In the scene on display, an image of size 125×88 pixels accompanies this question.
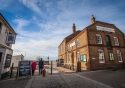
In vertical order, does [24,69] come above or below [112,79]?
above

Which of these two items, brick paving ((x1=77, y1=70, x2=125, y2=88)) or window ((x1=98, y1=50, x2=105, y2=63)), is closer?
brick paving ((x1=77, y1=70, x2=125, y2=88))

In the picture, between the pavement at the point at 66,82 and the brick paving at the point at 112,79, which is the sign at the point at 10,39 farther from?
the brick paving at the point at 112,79

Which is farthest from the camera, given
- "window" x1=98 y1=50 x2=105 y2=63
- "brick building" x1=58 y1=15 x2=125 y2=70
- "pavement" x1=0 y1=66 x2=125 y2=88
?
"window" x1=98 y1=50 x2=105 y2=63

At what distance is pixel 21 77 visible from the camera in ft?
27.0

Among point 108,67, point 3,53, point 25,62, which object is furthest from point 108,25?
point 3,53

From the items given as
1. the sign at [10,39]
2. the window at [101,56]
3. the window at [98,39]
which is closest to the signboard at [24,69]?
the sign at [10,39]

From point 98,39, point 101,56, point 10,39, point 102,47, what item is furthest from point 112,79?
point 10,39

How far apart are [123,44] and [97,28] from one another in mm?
7586

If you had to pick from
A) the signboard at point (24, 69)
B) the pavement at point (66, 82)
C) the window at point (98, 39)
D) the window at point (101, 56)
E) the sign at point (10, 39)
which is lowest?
the pavement at point (66, 82)

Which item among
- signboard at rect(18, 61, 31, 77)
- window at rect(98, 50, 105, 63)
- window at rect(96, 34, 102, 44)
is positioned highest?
window at rect(96, 34, 102, 44)

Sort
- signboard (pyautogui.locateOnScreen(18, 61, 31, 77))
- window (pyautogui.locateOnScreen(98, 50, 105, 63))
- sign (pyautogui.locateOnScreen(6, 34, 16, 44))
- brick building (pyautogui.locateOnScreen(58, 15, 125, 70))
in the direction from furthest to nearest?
window (pyautogui.locateOnScreen(98, 50, 105, 63)), brick building (pyautogui.locateOnScreen(58, 15, 125, 70)), sign (pyautogui.locateOnScreen(6, 34, 16, 44)), signboard (pyautogui.locateOnScreen(18, 61, 31, 77))

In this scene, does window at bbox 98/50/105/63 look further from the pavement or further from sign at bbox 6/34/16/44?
sign at bbox 6/34/16/44

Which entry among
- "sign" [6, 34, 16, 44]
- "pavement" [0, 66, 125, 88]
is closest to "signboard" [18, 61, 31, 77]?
"pavement" [0, 66, 125, 88]

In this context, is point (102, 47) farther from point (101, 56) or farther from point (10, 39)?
point (10, 39)
